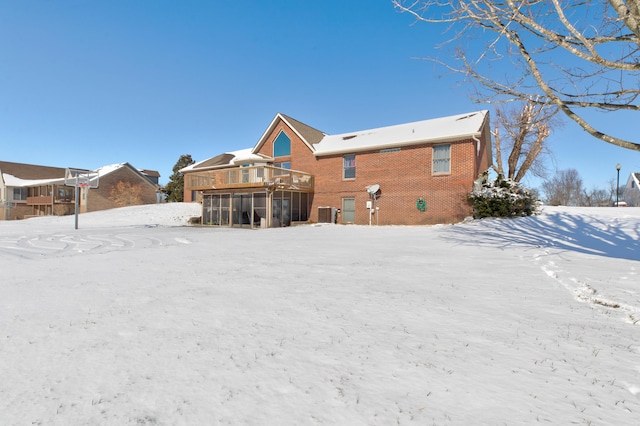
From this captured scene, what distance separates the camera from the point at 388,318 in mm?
3021

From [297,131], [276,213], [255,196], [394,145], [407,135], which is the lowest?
[276,213]

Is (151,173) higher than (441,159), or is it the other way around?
(151,173)

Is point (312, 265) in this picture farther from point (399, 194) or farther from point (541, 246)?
point (399, 194)

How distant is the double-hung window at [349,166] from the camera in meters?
18.9

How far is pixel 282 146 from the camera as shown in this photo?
21.9m

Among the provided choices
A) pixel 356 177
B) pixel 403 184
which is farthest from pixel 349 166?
pixel 403 184

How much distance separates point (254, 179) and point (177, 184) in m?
24.6

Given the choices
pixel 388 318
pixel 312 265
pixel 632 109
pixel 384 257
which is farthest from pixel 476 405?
pixel 632 109

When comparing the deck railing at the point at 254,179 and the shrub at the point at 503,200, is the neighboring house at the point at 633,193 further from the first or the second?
the deck railing at the point at 254,179

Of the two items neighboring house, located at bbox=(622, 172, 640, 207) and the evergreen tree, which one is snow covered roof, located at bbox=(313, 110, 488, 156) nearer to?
the evergreen tree

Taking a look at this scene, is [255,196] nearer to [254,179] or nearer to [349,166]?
[254,179]

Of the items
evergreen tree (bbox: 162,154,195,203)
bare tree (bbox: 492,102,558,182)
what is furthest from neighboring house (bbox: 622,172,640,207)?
evergreen tree (bbox: 162,154,195,203)

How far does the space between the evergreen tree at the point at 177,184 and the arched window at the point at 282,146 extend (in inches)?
795

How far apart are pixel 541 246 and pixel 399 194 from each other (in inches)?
374
